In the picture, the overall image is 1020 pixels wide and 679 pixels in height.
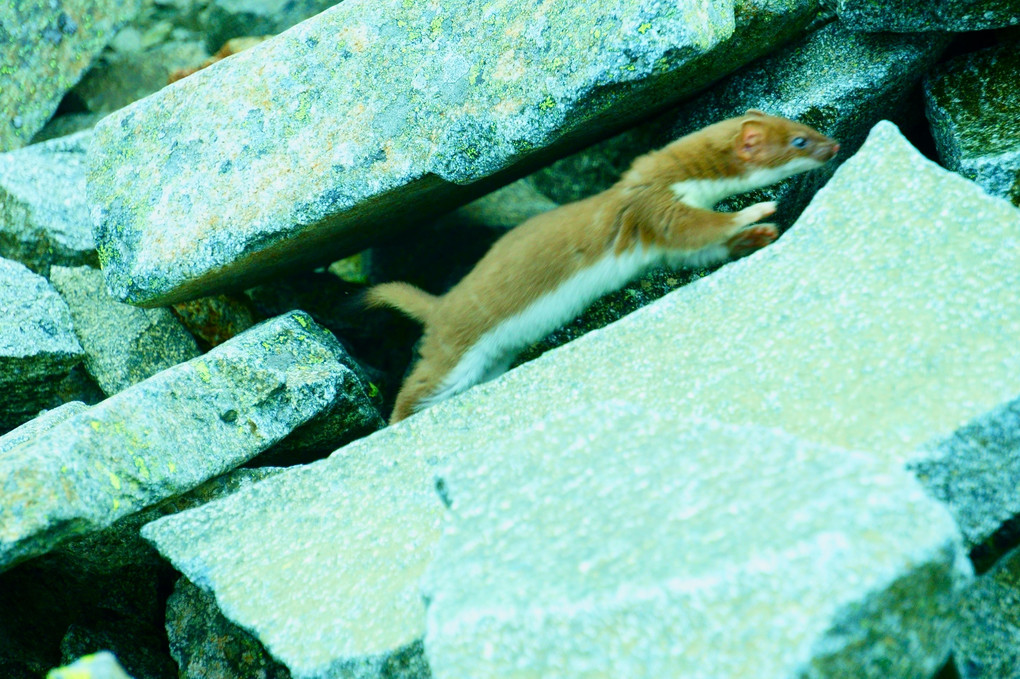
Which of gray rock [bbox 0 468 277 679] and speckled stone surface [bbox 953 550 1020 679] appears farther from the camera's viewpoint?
gray rock [bbox 0 468 277 679]

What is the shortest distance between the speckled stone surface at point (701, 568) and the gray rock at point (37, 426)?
1.75 meters

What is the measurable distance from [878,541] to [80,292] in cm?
359

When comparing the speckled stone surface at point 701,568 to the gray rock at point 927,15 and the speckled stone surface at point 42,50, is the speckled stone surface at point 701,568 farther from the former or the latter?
the speckled stone surface at point 42,50

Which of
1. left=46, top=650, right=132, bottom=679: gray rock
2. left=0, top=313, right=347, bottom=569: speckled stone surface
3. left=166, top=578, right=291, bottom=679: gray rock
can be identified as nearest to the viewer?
left=46, top=650, right=132, bottom=679: gray rock

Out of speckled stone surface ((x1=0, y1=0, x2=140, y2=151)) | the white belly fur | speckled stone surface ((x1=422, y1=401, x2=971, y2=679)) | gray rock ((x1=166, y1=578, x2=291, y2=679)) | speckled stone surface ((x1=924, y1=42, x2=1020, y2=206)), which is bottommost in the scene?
gray rock ((x1=166, y1=578, x2=291, y2=679))

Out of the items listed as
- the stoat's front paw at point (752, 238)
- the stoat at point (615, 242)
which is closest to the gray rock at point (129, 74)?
the stoat at point (615, 242)

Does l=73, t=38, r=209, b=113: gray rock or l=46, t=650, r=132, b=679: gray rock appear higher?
l=73, t=38, r=209, b=113: gray rock

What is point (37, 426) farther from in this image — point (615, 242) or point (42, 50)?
point (42, 50)

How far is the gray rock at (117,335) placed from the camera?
12.4 ft

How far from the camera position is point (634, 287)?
3557mm

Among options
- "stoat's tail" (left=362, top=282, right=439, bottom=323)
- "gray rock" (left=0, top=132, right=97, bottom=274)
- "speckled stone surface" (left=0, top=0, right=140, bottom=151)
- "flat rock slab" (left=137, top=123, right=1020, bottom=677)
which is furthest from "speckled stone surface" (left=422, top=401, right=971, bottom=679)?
"speckled stone surface" (left=0, top=0, right=140, bottom=151)

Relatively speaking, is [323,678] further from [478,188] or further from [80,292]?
[80,292]

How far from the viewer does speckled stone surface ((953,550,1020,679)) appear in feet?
6.73

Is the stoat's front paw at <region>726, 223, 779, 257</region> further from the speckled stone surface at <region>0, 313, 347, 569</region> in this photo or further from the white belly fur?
the speckled stone surface at <region>0, 313, 347, 569</region>
